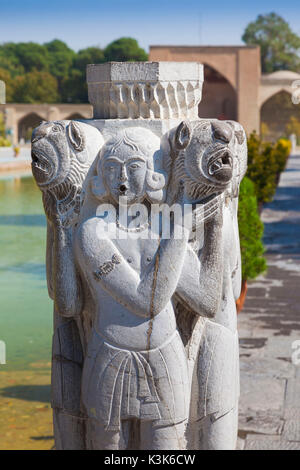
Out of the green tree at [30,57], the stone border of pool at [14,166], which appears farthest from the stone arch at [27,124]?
the stone border of pool at [14,166]

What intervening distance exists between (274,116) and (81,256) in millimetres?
42115

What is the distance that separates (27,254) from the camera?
973 cm

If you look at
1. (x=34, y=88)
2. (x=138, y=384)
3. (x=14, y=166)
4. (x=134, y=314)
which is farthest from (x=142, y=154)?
(x=34, y=88)

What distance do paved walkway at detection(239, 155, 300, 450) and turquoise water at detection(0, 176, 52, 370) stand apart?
1.64m

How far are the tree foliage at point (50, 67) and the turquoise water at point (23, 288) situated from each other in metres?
29.1

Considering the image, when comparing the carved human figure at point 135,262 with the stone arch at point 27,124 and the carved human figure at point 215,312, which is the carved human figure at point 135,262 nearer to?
the carved human figure at point 215,312

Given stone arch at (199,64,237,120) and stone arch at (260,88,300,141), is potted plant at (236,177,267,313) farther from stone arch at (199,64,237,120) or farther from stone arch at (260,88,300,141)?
stone arch at (260,88,300,141)

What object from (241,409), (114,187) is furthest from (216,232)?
(241,409)

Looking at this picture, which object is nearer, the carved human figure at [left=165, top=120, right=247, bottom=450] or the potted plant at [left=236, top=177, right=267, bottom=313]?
the carved human figure at [left=165, top=120, right=247, bottom=450]

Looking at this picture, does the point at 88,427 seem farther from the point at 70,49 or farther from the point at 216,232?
the point at 70,49

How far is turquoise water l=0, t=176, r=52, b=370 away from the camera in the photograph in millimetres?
5678

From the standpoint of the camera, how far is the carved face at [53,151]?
2.00 meters

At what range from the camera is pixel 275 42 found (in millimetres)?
47250

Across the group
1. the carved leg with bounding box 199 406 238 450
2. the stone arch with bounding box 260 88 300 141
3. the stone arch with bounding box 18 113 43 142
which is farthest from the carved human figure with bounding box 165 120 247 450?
the stone arch with bounding box 260 88 300 141
